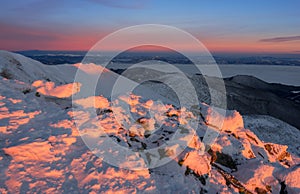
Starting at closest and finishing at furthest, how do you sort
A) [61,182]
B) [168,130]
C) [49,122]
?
[61,182]
[49,122]
[168,130]

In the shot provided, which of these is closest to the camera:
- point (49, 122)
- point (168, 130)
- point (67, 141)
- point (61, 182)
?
point (61, 182)

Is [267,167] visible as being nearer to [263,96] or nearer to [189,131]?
[189,131]

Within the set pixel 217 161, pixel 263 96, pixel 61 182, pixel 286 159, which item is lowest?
pixel 263 96

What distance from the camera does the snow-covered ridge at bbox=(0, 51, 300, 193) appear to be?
6.47 meters

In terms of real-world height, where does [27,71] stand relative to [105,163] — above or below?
above

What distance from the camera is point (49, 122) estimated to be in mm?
8656

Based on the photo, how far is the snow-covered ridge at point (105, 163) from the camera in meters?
6.47

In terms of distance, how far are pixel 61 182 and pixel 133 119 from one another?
14.6ft

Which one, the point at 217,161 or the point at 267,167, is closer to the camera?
the point at 267,167

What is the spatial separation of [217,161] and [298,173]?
294 centimetres

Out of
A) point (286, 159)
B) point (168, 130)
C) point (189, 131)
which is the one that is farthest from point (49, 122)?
point (286, 159)

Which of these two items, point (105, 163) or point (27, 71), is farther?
point (27, 71)

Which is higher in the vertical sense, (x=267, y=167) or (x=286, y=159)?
(x=267, y=167)

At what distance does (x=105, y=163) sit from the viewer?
23.6 ft
